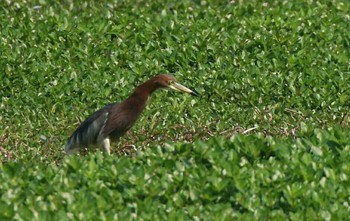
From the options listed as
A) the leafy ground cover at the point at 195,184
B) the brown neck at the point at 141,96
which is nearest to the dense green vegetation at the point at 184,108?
the leafy ground cover at the point at 195,184

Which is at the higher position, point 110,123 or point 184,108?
point 110,123

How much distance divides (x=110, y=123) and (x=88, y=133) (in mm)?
192

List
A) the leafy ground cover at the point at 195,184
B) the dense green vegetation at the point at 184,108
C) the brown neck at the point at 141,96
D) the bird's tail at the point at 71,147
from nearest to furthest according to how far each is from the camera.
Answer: the leafy ground cover at the point at 195,184, the dense green vegetation at the point at 184,108, the bird's tail at the point at 71,147, the brown neck at the point at 141,96

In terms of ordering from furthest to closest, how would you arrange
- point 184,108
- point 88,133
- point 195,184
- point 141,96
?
point 184,108, point 141,96, point 88,133, point 195,184

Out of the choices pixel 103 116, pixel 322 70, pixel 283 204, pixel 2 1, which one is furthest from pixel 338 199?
pixel 2 1

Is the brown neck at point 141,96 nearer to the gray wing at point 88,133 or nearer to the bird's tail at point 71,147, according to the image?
the gray wing at point 88,133

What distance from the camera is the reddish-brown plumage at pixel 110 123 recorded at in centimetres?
1063

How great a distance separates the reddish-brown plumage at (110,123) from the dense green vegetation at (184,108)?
165mm

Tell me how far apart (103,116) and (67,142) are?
1.19ft

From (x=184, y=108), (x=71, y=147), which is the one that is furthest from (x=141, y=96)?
(x=184, y=108)

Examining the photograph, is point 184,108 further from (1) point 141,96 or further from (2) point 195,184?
(2) point 195,184

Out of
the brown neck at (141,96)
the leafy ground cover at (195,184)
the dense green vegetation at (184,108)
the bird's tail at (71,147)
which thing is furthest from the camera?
the brown neck at (141,96)

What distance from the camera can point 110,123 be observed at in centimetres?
1065

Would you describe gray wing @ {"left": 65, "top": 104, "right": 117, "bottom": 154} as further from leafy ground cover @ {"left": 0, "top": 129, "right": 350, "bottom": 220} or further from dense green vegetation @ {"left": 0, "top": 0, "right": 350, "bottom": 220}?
leafy ground cover @ {"left": 0, "top": 129, "right": 350, "bottom": 220}
